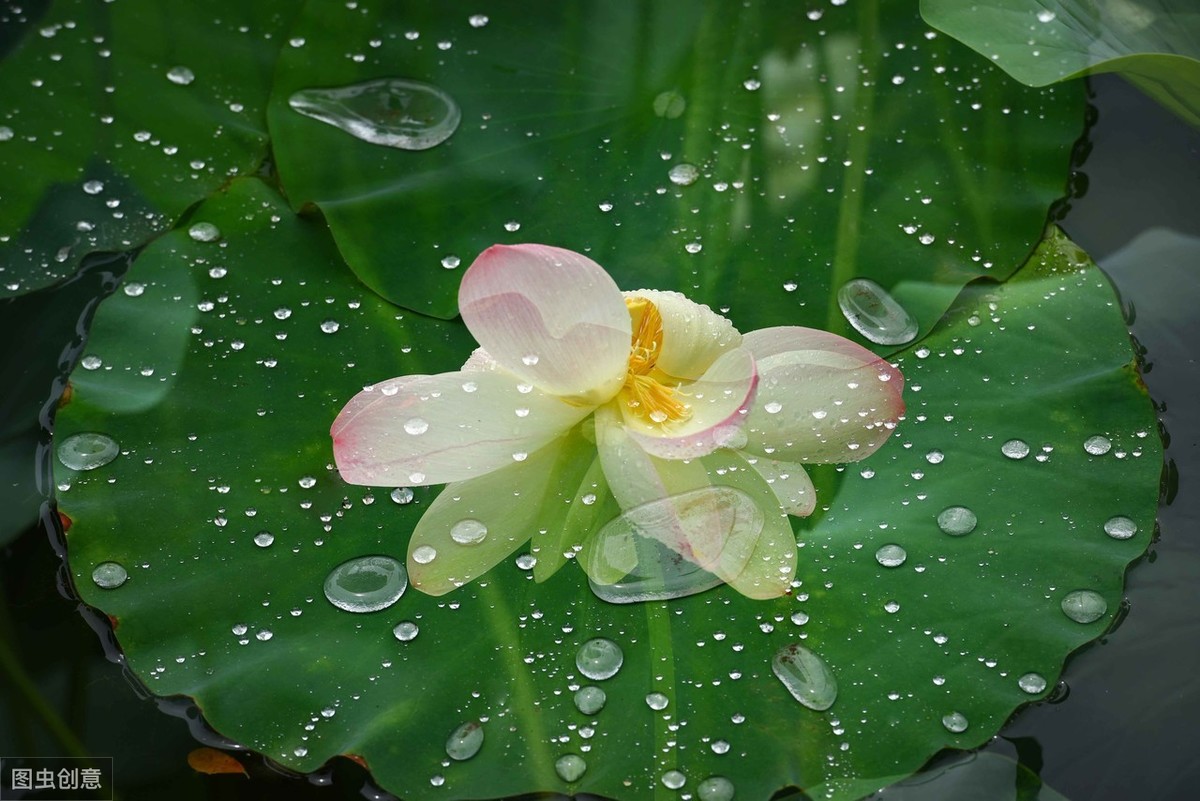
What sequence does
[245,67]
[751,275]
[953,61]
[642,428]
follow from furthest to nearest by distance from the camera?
[245,67] → [953,61] → [751,275] → [642,428]

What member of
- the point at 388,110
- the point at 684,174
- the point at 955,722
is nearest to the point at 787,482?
the point at 955,722

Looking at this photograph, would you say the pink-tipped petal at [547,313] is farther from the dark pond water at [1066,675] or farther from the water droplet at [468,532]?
the dark pond water at [1066,675]

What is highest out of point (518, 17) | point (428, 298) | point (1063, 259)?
point (518, 17)

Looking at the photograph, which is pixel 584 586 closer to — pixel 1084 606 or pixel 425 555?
pixel 425 555

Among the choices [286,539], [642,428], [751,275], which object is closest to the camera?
[642,428]

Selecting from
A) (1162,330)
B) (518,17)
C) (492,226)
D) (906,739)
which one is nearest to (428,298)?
(492,226)

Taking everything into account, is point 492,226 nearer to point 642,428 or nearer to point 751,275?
point 751,275
